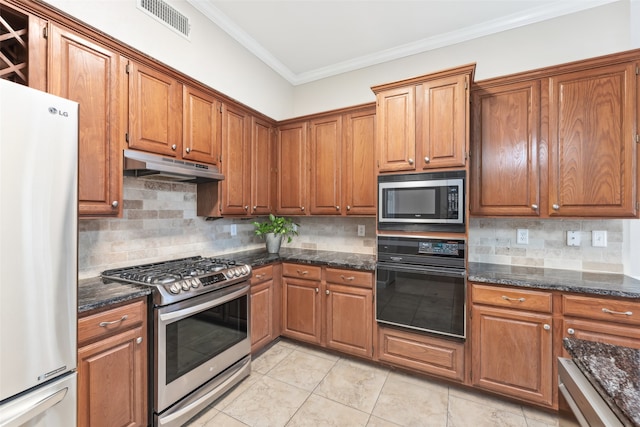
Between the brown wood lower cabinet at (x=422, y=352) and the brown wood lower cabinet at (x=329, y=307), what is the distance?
0.50ft

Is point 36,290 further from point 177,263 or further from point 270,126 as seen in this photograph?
point 270,126

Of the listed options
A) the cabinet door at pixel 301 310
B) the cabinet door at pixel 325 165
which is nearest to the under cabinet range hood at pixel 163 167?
the cabinet door at pixel 325 165

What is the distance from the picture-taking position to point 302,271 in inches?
111

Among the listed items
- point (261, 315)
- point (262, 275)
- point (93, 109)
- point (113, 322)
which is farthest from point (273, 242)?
point (93, 109)

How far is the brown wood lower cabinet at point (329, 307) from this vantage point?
8.28 feet

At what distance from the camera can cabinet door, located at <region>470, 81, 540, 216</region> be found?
2.17 meters

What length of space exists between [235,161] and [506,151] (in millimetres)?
2417

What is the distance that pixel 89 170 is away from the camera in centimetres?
166

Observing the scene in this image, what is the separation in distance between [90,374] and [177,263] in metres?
1.01

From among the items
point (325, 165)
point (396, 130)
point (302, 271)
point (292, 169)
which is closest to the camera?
point (396, 130)

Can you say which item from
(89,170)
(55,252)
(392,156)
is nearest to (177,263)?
(89,170)

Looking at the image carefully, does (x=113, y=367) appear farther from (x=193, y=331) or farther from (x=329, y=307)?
(x=329, y=307)

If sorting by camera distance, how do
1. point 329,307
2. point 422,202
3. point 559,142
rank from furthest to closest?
1. point 329,307
2. point 422,202
3. point 559,142

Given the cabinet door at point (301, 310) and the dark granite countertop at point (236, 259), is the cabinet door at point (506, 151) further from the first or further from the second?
the cabinet door at point (301, 310)
